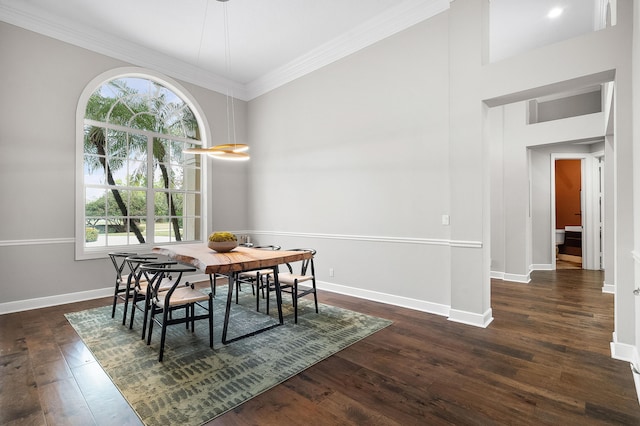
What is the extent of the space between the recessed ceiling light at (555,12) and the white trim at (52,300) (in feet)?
22.1

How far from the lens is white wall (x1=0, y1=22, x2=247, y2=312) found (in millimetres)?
3588

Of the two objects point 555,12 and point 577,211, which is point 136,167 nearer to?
point 555,12

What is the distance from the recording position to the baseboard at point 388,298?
11.4 feet

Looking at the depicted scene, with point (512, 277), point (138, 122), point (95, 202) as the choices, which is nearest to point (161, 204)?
point (95, 202)

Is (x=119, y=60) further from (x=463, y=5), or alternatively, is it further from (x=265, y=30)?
(x=463, y=5)

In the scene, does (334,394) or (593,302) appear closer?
(334,394)

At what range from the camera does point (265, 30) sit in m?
4.16

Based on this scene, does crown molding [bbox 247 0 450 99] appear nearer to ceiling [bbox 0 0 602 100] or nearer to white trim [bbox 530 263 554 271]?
ceiling [bbox 0 0 602 100]

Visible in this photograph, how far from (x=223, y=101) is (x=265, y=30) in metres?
1.89

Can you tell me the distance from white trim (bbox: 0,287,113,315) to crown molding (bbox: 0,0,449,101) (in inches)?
128

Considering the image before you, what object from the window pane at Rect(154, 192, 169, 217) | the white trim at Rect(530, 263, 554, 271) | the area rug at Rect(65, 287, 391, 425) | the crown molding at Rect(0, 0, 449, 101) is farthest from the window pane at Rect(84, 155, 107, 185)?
the white trim at Rect(530, 263, 554, 271)

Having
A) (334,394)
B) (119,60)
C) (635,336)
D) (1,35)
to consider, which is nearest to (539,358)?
(635,336)

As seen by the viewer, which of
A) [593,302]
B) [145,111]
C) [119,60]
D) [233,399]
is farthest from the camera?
[145,111]

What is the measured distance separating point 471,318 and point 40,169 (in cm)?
527
